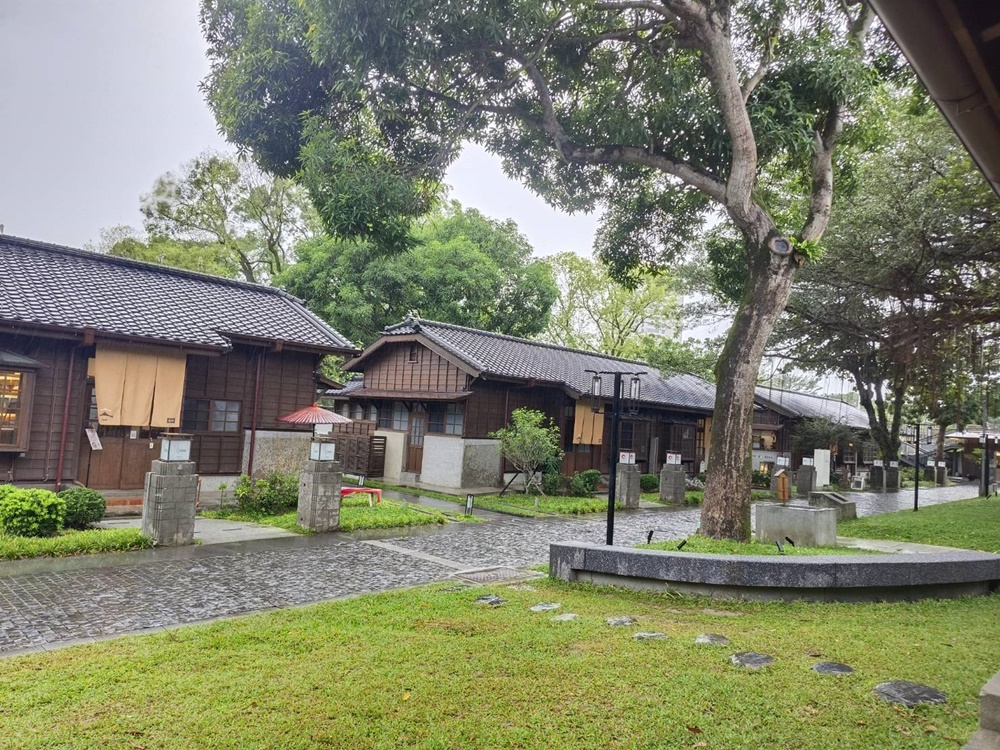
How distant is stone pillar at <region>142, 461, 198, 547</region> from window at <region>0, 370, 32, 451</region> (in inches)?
153

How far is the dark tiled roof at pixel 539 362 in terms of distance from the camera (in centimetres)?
2041

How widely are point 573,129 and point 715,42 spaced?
2994 mm

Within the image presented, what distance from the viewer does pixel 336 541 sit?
1127 cm

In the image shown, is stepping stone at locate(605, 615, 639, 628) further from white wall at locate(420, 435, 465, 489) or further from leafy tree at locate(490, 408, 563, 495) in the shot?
white wall at locate(420, 435, 465, 489)

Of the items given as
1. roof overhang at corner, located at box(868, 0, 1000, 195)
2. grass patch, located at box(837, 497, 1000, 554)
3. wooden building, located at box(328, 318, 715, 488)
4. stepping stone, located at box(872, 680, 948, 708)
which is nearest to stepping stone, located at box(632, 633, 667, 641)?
stepping stone, located at box(872, 680, 948, 708)

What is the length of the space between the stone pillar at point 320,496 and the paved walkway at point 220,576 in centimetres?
39

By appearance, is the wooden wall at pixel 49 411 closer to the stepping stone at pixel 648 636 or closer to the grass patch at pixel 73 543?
the grass patch at pixel 73 543

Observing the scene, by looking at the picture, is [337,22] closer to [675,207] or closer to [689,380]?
[675,207]

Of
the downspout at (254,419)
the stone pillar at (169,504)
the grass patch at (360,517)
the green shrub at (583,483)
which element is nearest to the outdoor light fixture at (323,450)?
the grass patch at (360,517)

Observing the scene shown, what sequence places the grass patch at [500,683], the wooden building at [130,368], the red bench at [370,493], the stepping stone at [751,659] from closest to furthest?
the grass patch at [500,683] < the stepping stone at [751,659] < the wooden building at [130,368] < the red bench at [370,493]

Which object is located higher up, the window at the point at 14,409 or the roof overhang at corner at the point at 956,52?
the roof overhang at corner at the point at 956,52

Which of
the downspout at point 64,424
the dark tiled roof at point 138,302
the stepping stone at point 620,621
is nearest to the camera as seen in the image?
the stepping stone at point 620,621

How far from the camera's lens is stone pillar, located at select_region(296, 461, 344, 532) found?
11.9 meters

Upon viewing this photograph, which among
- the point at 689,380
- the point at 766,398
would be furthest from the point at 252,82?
the point at 766,398
